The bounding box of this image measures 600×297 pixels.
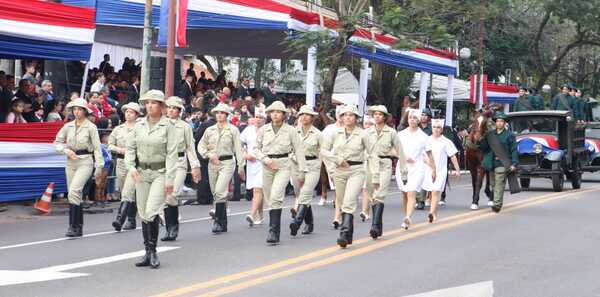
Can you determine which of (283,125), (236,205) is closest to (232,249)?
(283,125)

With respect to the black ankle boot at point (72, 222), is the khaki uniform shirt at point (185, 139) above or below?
above

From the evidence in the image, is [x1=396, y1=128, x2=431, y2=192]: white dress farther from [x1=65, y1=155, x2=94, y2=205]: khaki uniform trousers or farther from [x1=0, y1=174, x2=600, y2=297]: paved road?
[x1=65, y1=155, x2=94, y2=205]: khaki uniform trousers

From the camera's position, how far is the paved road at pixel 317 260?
394 inches

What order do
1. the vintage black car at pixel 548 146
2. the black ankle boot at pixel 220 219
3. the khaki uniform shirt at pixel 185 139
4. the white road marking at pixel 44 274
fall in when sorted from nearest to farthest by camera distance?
1. the white road marking at pixel 44 274
2. the khaki uniform shirt at pixel 185 139
3. the black ankle boot at pixel 220 219
4. the vintage black car at pixel 548 146

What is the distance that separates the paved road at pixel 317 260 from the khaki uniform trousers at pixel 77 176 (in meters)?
0.59

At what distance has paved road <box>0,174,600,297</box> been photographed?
10.0 m

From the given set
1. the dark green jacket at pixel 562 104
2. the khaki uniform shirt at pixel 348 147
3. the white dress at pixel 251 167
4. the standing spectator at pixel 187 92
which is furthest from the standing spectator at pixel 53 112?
the dark green jacket at pixel 562 104

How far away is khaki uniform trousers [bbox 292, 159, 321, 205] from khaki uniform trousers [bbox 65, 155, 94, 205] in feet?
9.40

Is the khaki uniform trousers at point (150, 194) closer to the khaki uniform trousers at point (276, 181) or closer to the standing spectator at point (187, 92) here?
the khaki uniform trousers at point (276, 181)

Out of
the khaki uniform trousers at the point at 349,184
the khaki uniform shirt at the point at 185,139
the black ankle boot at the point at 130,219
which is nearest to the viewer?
the khaki uniform shirt at the point at 185,139

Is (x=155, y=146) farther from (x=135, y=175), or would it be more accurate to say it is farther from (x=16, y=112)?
(x=16, y=112)

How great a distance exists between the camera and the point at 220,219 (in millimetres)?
14852

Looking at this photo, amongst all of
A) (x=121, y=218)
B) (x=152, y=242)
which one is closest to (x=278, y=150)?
(x=121, y=218)

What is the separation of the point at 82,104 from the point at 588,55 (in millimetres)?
53364
